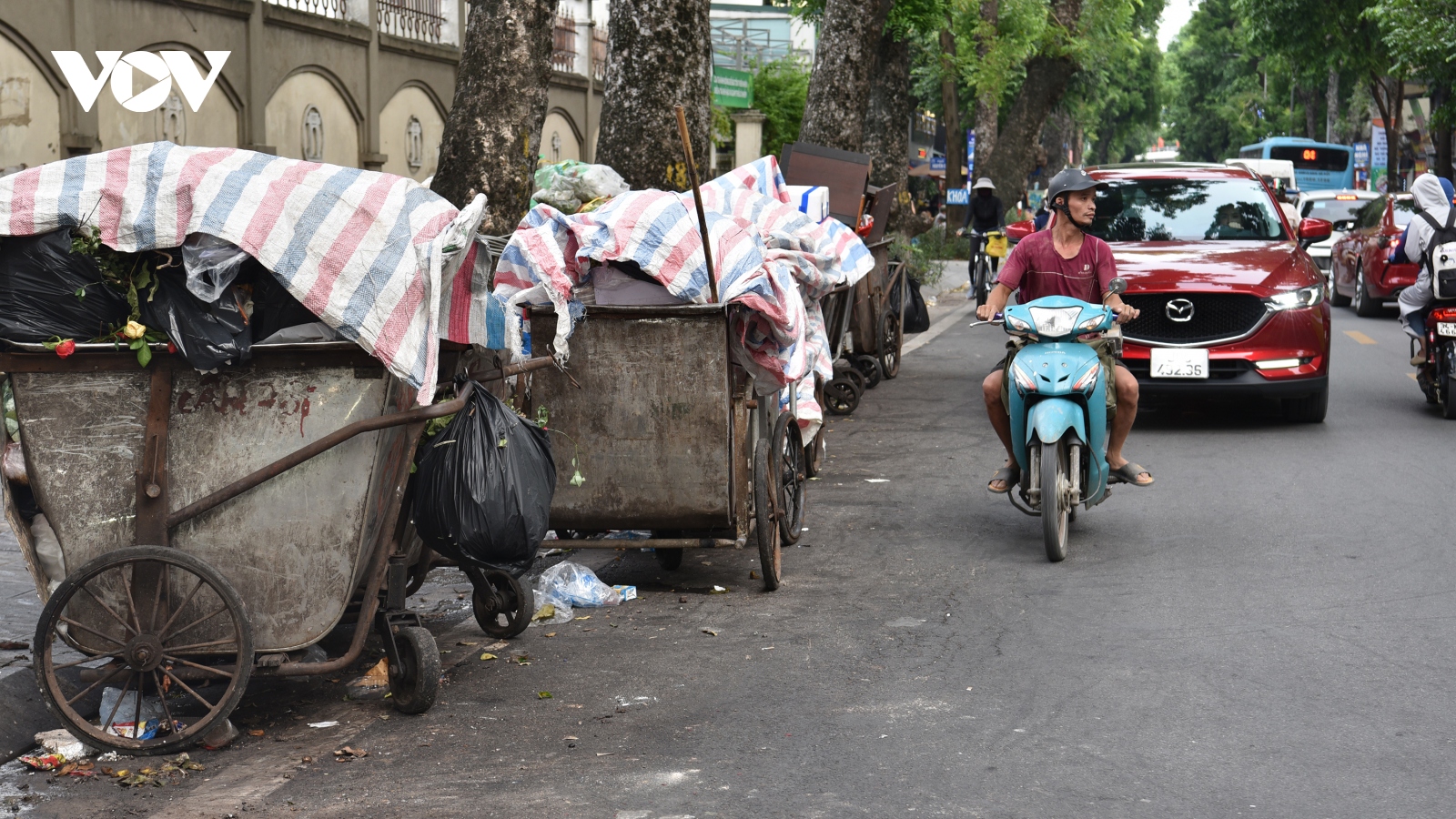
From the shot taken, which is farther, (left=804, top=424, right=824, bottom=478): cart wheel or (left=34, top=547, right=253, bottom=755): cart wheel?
(left=804, top=424, right=824, bottom=478): cart wheel

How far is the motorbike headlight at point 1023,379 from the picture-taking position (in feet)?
23.0

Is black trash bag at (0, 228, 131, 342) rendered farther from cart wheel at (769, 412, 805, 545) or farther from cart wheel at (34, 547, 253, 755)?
cart wheel at (769, 412, 805, 545)

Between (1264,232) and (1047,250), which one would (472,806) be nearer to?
(1047,250)

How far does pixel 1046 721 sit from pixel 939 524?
10.5ft

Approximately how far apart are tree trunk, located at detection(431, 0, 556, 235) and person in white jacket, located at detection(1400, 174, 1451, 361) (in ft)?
20.0

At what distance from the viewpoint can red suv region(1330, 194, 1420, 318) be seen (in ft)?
64.6

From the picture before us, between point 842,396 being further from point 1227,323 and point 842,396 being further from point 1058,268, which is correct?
point 1058,268

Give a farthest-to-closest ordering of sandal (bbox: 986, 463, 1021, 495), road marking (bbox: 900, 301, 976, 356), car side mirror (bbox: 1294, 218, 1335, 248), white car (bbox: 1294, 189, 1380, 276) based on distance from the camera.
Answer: white car (bbox: 1294, 189, 1380, 276) → road marking (bbox: 900, 301, 976, 356) → car side mirror (bbox: 1294, 218, 1335, 248) → sandal (bbox: 986, 463, 1021, 495)

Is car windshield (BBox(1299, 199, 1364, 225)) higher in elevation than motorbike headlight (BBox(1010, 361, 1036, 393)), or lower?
higher

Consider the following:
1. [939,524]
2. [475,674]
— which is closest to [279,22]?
[939,524]

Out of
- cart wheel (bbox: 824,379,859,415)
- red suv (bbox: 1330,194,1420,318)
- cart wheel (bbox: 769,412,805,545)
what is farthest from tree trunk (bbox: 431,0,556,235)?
red suv (bbox: 1330,194,1420,318)

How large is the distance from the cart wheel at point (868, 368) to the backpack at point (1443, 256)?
4.20 m

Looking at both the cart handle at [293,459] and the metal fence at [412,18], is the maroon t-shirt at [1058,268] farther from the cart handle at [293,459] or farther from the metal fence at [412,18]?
the metal fence at [412,18]

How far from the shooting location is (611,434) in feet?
20.6
